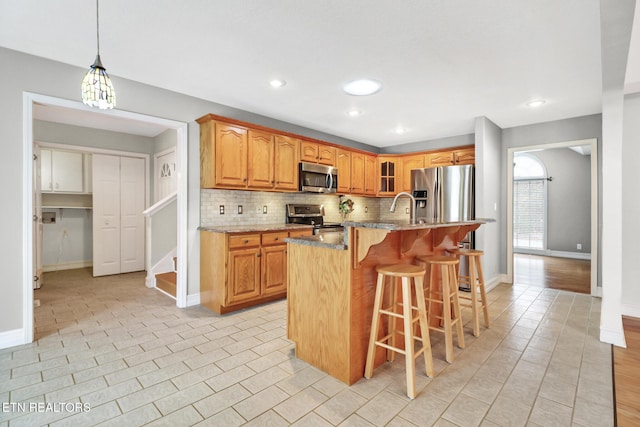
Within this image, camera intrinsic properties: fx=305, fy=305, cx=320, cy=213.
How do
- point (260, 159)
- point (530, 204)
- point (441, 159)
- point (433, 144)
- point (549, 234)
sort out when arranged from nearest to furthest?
1. point (260, 159)
2. point (441, 159)
3. point (433, 144)
4. point (549, 234)
5. point (530, 204)

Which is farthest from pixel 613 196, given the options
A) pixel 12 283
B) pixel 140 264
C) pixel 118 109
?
pixel 140 264

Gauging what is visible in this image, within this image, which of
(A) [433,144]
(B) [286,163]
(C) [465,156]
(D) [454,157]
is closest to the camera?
(B) [286,163]

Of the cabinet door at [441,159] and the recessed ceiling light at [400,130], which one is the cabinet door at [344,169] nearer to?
the recessed ceiling light at [400,130]

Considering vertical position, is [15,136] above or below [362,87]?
below

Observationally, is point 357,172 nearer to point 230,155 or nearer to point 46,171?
point 230,155

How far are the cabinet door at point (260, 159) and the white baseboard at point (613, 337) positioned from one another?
3828 mm

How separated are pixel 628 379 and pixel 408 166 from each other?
423 centimetres

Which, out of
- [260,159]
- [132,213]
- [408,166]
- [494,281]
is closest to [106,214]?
[132,213]

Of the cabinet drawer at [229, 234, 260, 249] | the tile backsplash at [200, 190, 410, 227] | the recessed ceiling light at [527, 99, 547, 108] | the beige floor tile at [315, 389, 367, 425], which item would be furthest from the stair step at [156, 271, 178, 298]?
the recessed ceiling light at [527, 99, 547, 108]

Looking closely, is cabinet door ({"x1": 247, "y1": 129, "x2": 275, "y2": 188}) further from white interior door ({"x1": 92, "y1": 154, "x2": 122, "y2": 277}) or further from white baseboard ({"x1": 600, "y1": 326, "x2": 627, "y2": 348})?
white baseboard ({"x1": 600, "y1": 326, "x2": 627, "y2": 348})

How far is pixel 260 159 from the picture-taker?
4.06 meters

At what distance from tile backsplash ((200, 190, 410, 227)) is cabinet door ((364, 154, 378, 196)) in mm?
374

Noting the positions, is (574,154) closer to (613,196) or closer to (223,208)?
(613,196)

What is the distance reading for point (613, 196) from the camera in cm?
269
